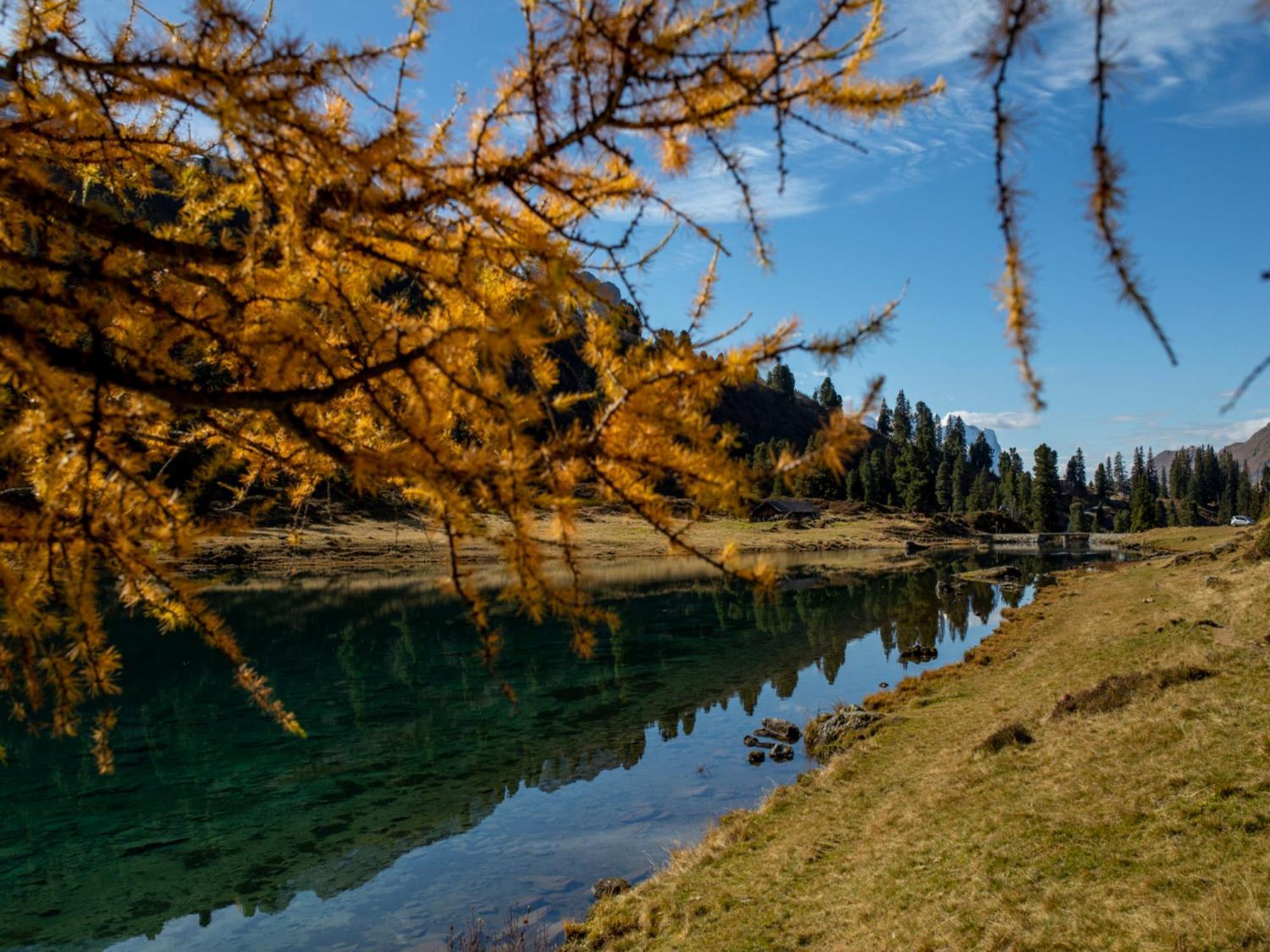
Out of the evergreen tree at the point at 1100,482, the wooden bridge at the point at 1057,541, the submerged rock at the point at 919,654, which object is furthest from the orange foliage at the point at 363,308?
the evergreen tree at the point at 1100,482

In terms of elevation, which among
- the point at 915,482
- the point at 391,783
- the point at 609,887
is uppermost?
the point at 915,482

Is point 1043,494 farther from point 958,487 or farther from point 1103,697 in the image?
point 1103,697

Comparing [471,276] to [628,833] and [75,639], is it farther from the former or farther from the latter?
[628,833]

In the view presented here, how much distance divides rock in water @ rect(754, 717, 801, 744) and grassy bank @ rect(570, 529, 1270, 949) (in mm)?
2708

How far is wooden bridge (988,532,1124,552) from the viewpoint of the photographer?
7781 centimetres

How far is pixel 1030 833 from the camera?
8.17 meters

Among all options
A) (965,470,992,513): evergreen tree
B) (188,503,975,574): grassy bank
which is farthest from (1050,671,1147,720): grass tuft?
(965,470,992,513): evergreen tree

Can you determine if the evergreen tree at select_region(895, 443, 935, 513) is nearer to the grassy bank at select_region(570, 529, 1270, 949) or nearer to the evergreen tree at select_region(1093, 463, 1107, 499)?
the evergreen tree at select_region(1093, 463, 1107, 499)

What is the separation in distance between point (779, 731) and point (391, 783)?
8682 mm

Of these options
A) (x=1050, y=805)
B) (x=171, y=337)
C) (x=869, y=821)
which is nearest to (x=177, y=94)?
(x=171, y=337)

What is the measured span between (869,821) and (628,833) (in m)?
4.70

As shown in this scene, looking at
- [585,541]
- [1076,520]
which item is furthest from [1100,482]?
[585,541]

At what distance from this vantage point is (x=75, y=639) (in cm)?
338

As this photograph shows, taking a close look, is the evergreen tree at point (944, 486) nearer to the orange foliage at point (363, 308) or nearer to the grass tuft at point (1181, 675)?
the grass tuft at point (1181, 675)
